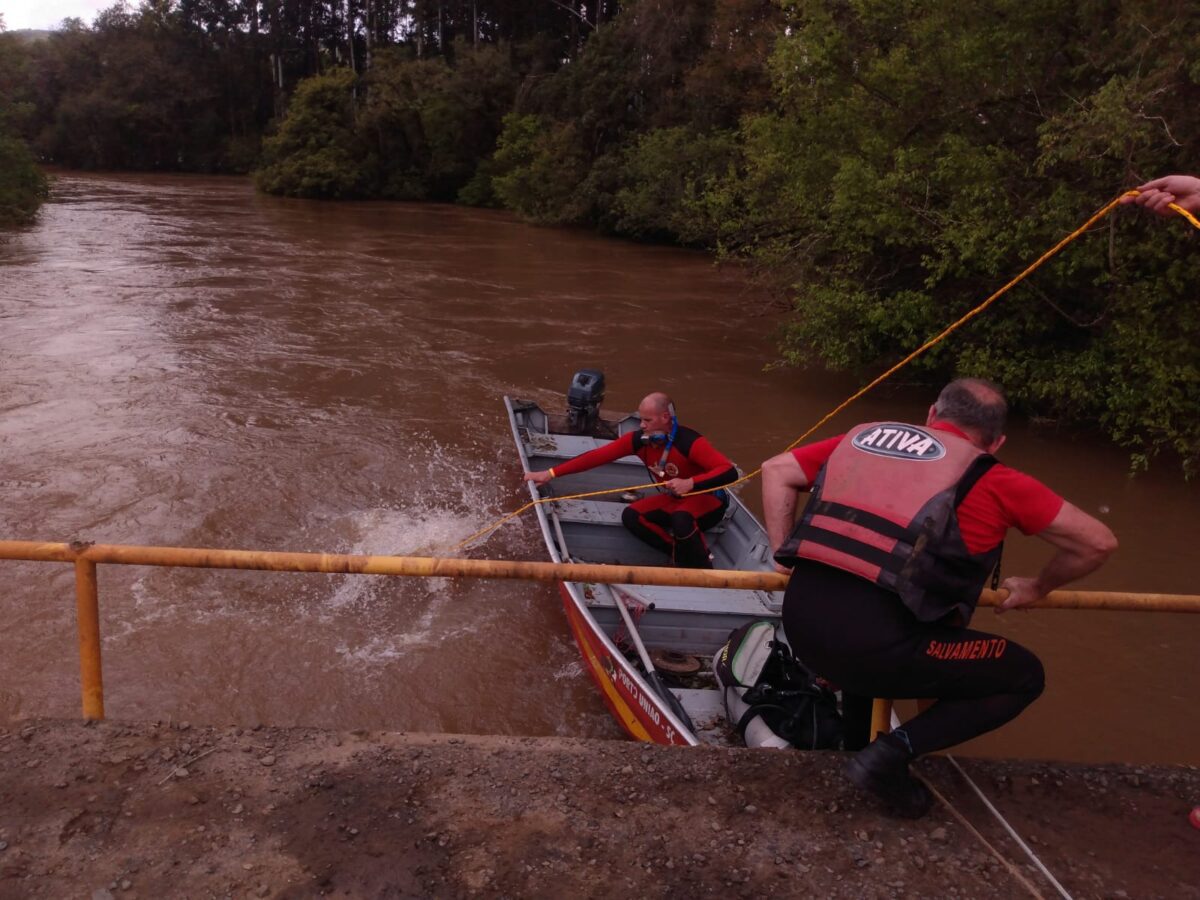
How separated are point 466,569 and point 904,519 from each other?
1.52 m

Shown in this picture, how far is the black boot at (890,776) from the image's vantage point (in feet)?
10.3

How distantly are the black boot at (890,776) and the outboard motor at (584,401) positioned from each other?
26.5 feet

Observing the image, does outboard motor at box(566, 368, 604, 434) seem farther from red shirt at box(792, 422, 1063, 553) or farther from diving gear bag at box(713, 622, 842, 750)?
red shirt at box(792, 422, 1063, 553)

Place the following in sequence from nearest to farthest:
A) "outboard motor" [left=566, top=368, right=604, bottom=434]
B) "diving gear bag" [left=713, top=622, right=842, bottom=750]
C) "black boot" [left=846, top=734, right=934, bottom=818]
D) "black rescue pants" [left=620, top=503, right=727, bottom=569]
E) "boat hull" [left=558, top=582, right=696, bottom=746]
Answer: "black boot" [left=846, top=734, right=934, bottom=818]
"diving gear bag" [left=713, top=622, right=842, bottom=750]
"boat hull" [left=558, top=582, right=696, bottom=746]
"black rescue pants" [left=620, top=503, right=727, bottom=569]
"outboard motor" [left=566, top=368, right=604, bottom=434]

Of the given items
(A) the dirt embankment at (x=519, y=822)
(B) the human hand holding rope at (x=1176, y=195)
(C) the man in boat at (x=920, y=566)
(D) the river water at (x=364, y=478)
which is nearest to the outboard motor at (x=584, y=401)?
(D) the river water at (x=364, y=478)

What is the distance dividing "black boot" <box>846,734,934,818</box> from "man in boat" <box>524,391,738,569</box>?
13.5 ft

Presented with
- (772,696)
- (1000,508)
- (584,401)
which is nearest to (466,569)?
(1000,508)

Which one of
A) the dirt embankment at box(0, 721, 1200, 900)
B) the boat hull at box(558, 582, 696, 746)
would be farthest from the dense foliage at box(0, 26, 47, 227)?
the dirt embankment at box(0, 721, 1200, 900)

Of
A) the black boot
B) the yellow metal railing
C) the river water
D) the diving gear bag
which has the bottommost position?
the river water

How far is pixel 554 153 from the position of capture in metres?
35.8

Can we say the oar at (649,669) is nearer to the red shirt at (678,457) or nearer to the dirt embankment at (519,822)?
the red shirt at (678,457)

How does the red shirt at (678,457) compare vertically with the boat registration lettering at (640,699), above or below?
above

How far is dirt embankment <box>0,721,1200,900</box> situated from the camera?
2.84 meters

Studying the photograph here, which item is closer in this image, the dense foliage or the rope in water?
the rope in water
